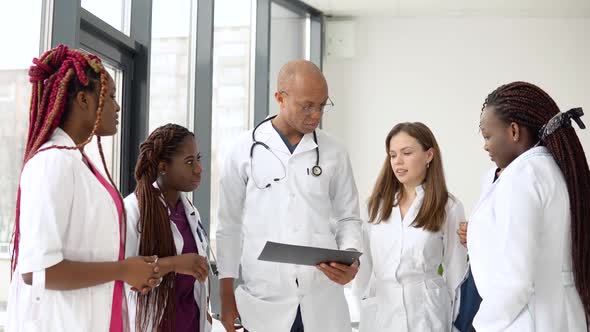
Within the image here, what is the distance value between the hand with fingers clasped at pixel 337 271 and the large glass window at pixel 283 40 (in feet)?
10.0

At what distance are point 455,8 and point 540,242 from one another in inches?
183

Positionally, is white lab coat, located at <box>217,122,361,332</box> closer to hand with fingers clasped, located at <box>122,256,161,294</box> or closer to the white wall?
hand with fingers clasped, located at <box>122,256,161,294</box>

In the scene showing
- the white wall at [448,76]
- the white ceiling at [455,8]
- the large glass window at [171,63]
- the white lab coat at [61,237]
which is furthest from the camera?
the white wall at [448,76]

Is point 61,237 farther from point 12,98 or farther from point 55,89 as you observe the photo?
point 12,98

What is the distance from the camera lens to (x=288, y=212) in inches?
86.9

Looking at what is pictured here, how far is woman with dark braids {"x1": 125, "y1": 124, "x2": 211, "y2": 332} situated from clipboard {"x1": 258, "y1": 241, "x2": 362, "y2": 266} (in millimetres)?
209

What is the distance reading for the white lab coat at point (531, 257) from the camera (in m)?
1.59

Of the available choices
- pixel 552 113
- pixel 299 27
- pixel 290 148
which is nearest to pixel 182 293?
pixel 290 148

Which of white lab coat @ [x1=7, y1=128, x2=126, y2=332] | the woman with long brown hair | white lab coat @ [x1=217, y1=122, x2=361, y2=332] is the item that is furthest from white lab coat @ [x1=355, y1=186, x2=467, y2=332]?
white lab coat @ [x1=7, y1=128, x2=126, y2=332]

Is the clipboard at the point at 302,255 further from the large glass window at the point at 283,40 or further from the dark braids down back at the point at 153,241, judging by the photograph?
the large glass window at the point at 283,40

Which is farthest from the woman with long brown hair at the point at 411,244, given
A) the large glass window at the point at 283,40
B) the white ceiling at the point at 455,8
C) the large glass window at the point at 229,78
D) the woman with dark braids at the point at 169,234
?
the white ceiling at the point at 455,8

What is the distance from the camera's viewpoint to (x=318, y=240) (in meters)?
2.21

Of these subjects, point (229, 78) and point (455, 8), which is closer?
point (229, 78)

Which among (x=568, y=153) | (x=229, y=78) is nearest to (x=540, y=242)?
(x=568, y=153)
